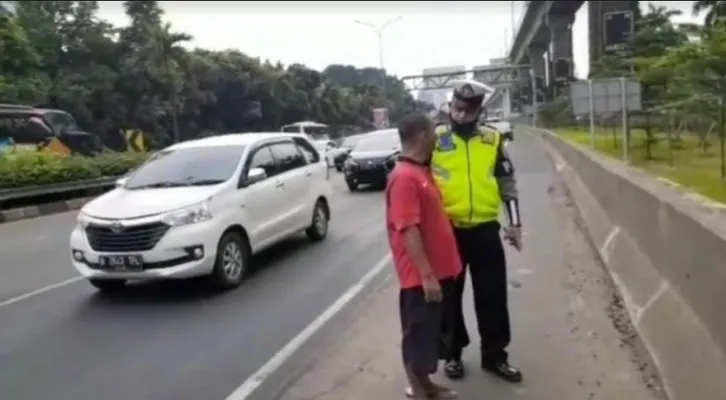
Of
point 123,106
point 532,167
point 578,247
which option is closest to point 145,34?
point 123,106

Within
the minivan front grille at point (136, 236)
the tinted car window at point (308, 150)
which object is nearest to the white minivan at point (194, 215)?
the minivan front grille at point (136, 236)

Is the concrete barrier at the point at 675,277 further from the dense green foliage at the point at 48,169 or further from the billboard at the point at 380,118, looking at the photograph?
the billboard at the point at 380,118

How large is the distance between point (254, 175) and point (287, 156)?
157 cm

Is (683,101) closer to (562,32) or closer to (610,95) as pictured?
(610,95)

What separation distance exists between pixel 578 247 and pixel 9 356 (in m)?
6.67

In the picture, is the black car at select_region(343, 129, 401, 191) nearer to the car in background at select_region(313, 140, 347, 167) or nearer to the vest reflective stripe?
the car in background at select_region(313, 140, 347, 167)

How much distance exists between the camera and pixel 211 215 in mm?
8102

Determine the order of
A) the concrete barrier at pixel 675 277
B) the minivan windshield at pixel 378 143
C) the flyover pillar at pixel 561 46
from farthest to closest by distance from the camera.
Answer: the flyover pillar at pixel 561 46, the minivan windshield at pixel 378 143, the concrete barrier at pixel 675 277

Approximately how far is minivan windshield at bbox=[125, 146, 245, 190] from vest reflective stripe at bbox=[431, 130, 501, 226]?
14.4 feet

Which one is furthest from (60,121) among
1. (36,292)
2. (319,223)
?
(36,292)

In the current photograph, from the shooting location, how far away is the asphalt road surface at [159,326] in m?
5.49

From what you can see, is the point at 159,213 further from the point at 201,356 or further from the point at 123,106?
the point at 123,106

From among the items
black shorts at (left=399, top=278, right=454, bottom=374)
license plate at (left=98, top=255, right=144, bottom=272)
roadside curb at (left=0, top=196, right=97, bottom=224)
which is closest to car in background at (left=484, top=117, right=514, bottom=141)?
black shorts at (left=399, top=278, right=454, bottom=374)

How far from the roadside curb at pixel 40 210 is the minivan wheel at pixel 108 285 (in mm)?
10937
